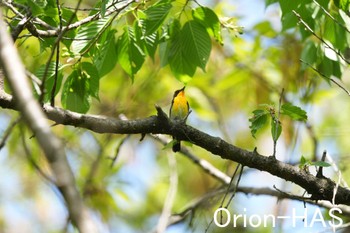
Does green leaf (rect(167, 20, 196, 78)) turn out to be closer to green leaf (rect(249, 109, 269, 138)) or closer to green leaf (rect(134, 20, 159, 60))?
green leaf (rect(134, 20, 159, 60))

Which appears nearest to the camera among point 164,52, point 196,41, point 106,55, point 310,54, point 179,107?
point 106,55

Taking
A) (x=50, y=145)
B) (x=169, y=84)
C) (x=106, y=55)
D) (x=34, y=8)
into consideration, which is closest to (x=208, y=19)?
(x=106, y=55)

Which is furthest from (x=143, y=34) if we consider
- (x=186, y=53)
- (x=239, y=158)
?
(x=239, y=158)

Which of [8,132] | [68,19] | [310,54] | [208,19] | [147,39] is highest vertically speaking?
[310,54]

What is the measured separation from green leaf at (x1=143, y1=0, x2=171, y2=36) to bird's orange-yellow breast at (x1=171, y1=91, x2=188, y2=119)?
137 cm

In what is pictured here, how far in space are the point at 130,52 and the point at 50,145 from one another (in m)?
2.14

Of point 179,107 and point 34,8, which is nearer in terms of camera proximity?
point 34,8

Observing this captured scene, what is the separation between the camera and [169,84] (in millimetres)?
6629

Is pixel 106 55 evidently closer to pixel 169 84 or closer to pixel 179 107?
pixel 179 107

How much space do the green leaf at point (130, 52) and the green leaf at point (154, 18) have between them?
0.13 meters

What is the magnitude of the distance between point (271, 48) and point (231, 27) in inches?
115

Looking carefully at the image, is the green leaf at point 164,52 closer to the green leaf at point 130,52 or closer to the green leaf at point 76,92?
the green leaf at point 130,52

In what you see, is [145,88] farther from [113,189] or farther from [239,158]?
[239,158]

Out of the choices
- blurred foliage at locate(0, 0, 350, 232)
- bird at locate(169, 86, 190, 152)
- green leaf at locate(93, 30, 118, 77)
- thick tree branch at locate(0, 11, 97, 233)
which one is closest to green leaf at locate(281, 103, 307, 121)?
blurred foliage at locate(0, 0, 350, 232)
